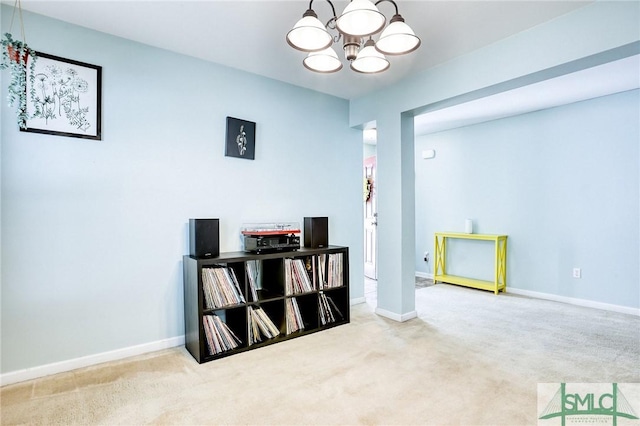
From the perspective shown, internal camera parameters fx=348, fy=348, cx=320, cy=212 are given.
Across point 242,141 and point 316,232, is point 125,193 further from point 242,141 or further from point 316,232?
point 316,232

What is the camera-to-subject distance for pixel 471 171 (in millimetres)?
4867

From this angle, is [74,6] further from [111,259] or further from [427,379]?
[427,379]

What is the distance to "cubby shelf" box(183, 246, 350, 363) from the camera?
2469mm

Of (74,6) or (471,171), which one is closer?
(74,6)

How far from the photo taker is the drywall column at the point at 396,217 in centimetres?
332

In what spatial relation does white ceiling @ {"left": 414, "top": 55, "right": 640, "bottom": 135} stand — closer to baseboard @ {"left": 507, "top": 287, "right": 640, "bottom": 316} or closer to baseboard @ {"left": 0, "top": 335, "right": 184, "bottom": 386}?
baseboard @ {"left": 507, "top": 287, "right": 640, "bottom": 316}

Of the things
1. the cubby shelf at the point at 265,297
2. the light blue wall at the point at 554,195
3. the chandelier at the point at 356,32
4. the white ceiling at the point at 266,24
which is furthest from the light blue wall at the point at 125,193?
the light blue wall at the point at 554,195

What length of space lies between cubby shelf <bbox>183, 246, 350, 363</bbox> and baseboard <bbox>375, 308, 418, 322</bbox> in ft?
1.43

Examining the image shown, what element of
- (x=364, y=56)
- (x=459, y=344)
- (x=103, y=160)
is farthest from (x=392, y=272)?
(x=103, y=160)

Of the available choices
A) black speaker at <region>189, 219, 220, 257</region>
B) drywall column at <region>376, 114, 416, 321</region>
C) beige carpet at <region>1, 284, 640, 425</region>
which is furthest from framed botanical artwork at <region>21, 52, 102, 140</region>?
drywall column at <region>376, 114, 416, 321</region>

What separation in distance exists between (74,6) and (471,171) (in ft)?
15.1

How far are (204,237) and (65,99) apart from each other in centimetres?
128

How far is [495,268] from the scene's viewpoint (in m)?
4.39

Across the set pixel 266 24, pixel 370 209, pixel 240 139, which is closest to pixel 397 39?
pixel 266 24
